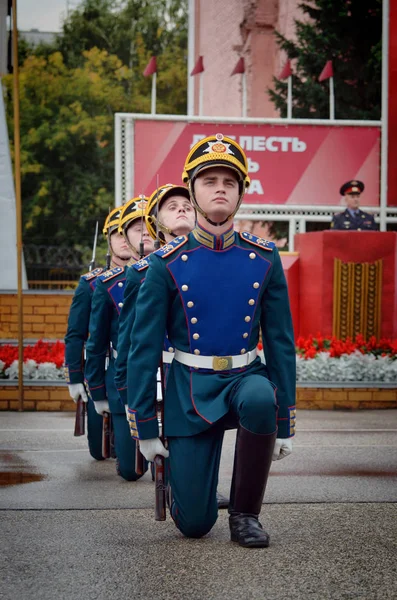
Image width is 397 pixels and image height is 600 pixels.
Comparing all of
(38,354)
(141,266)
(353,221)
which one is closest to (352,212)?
(353,221)

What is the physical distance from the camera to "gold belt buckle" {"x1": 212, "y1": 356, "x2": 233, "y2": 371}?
16.8 feet

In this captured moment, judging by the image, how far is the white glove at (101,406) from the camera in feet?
24.7

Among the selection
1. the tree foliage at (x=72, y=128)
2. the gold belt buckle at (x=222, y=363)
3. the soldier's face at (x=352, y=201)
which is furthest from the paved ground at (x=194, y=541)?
the tree foliage at (x=72, y=128)

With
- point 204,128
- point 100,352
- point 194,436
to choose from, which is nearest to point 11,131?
Answer: point 204,128

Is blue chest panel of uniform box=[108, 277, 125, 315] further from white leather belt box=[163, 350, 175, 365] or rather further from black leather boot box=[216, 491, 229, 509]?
black leather boot box=[216, 491, 229, 509]

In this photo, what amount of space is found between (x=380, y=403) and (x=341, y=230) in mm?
2532

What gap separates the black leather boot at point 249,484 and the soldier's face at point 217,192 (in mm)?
1059

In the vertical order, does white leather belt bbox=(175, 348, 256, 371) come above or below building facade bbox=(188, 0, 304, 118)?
below

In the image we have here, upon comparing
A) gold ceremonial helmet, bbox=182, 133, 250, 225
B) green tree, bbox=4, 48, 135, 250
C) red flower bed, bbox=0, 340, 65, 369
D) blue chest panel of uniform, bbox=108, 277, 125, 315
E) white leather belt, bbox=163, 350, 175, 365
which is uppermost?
green tree, bbox=4, 48, 135, 250

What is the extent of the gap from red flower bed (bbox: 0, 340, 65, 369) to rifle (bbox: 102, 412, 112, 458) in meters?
3.73

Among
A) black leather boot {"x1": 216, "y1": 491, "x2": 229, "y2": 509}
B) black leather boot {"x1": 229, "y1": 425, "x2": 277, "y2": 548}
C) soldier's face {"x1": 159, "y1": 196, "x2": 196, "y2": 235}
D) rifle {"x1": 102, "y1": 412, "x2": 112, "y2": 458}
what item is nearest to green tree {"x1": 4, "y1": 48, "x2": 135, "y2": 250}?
rifle {"x1": 102, "y1": 412, "x2": 112, "y2": 458}

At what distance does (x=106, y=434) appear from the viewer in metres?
7.55

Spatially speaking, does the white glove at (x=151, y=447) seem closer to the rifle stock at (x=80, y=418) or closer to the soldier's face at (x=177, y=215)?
the soldier's face at (x=177, y=215)

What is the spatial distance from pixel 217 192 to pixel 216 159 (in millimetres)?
161
